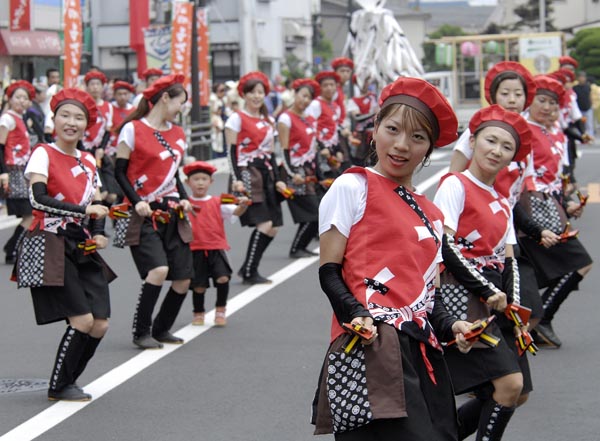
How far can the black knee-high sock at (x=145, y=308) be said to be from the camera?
9336mm

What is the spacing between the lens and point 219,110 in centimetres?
3070

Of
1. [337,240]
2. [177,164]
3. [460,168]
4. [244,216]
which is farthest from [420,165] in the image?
[244,216]

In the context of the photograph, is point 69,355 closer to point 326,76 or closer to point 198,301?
point 198,301

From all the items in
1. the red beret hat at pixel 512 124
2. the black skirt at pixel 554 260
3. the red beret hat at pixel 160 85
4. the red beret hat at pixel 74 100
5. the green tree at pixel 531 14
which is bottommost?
the black skirt at pixel 554 260

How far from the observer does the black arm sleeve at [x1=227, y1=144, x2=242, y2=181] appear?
13.0 meters

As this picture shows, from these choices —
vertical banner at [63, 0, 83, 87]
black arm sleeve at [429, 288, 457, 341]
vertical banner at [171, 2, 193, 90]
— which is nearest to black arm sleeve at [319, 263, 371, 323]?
black arm sleeve at [429, 288, 457, 341]

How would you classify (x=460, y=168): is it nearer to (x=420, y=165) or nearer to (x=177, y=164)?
(x=420, y=165)

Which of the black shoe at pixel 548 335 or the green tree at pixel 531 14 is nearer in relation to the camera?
the black shoe at pixel 548 335

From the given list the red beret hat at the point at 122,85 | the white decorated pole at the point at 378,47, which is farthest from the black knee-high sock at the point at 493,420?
the white decorated pole at the point at 378,47

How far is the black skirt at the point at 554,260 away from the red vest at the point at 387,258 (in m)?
4.17

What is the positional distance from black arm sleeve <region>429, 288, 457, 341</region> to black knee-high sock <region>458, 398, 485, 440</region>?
112 cm

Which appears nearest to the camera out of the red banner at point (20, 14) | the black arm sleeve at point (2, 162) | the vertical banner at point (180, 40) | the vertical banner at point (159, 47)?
the black arm sleeve at point (2, 162)

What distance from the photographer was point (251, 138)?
13.0m

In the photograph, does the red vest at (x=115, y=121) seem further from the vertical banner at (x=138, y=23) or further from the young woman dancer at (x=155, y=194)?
the vertical banner at (x=138, y=23)
